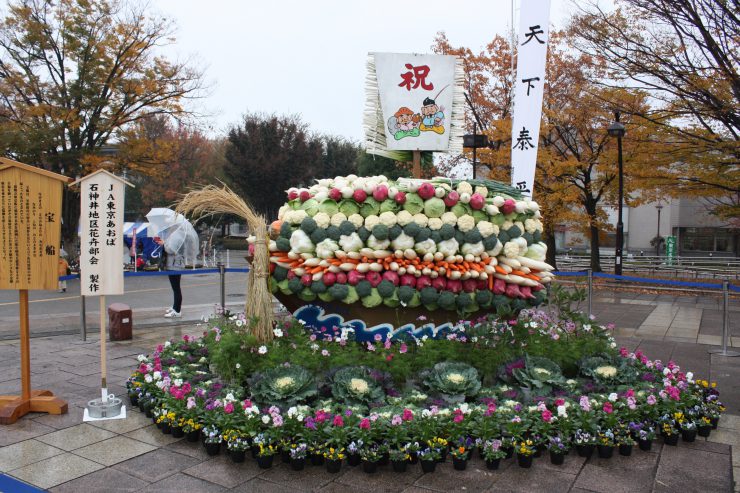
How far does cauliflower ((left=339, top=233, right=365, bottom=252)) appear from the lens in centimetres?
542

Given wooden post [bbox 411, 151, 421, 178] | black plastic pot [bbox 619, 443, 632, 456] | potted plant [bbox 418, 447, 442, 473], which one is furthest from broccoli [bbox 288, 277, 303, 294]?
black plastic pot [bbox 619, 443, 632, 456]

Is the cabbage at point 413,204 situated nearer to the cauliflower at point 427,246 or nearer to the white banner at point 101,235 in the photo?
the cauliflower at point 427,246

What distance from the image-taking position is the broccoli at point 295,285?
547 cm

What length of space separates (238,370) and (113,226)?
64.5 inches

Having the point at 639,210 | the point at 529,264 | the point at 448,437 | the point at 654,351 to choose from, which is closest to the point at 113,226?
the point at 448,437

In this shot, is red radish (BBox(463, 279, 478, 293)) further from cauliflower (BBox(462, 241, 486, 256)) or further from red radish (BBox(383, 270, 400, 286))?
red radish (BBox(383, 270, 400, 286))

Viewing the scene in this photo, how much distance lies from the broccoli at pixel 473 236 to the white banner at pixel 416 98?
1485 millimetres

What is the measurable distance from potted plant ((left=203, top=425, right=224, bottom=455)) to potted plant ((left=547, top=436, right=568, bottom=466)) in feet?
7.56

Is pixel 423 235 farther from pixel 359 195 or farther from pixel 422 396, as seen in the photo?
pixel 422 396

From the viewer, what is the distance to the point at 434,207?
18.0 ft

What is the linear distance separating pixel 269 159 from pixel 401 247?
32248 millimetres

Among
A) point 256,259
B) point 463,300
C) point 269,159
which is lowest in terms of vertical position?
point 463,300

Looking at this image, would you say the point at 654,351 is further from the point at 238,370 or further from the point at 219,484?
the point at 219,484

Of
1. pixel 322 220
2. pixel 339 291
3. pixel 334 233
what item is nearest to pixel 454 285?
pixel 339 291
